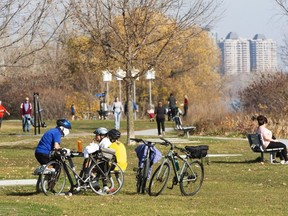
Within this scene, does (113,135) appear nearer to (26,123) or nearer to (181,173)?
(181,173)

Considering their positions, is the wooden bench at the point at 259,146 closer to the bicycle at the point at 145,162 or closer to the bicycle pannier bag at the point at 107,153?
the bicycle at the point at 145,162

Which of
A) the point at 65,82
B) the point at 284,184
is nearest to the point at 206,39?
the point at 65,82

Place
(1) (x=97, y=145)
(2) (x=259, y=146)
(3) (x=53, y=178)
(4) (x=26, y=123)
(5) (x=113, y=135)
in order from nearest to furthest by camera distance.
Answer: (3) (x=53, y=178), (1) (x=97, y=145), (5) (x=113, y=135), (2) (x=259, y=146), (4) (x=26, y=123)

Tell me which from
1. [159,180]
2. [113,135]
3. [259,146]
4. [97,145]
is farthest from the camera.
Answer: [259,146]

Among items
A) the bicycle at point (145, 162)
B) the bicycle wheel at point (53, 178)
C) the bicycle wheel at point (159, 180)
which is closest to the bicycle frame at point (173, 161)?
the bicycle wheel at point (159, 180)

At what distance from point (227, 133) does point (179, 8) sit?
11249mm

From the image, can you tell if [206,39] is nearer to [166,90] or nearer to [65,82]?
[166,90]

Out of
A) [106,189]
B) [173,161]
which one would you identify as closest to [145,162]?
[173,161]

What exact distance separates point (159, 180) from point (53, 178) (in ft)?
6.22

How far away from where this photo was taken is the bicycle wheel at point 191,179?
15.9 metres

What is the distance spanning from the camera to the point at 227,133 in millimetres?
39688

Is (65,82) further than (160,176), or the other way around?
(65,82)

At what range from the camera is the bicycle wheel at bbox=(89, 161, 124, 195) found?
15.6 meters

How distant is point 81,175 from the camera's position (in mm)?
15672
